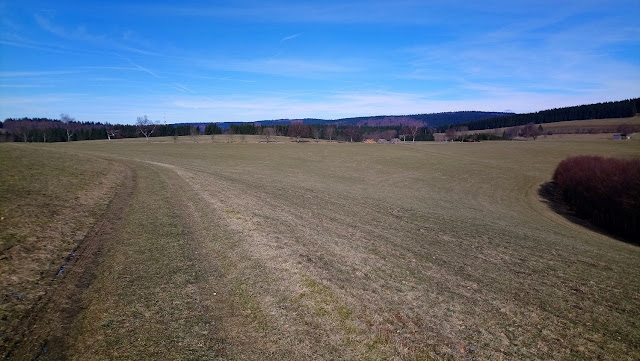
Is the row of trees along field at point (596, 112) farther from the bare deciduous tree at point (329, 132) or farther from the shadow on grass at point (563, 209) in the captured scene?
the shadow on grass at point (563, 209)

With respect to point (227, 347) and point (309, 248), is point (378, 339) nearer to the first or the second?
point (227, 347)

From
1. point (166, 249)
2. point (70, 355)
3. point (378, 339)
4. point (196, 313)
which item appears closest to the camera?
point (70, 355)

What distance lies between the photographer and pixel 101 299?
308 inches

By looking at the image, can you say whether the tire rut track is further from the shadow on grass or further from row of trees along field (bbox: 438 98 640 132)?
row of trees along field (bbox: 438 98 640 132)

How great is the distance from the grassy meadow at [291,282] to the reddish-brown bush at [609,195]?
10947 mm

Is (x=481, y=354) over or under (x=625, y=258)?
over

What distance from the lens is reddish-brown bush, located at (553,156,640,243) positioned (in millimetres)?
25031

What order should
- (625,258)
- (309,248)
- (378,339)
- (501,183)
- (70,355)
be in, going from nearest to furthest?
1. (70,355)
2. (378,339)
3. (309,248)
4. (625,258)
5. (501,183)

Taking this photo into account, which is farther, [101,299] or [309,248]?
[309,248]

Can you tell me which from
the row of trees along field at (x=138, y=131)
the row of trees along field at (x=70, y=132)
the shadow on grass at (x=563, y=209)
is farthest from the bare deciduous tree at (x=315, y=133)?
the shadow on grass at (x=563, y=209)

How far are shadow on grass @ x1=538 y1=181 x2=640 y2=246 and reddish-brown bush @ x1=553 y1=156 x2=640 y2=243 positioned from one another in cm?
49

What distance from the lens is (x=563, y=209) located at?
33219mm

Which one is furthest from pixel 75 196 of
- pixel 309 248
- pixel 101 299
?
pixel 309 248

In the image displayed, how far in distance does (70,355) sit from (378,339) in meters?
5.66
